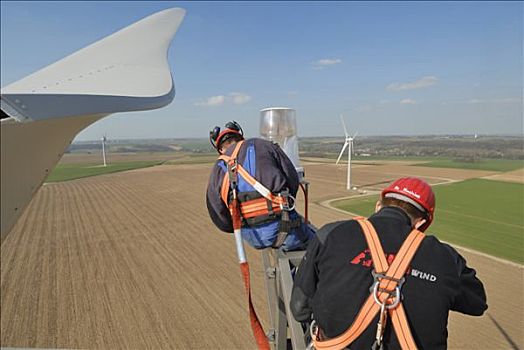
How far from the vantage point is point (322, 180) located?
37812 millimetres

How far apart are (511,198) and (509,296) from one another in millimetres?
18213

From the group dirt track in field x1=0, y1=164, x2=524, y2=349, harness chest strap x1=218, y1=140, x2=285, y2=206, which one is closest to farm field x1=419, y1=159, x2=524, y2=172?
dirt track in field x1=0, y1=164, x2=524, y2=349

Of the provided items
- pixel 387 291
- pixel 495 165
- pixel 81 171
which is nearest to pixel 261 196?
pixel 387 291

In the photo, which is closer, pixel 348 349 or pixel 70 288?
pixel 348 349

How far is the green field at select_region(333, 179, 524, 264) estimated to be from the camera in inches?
536

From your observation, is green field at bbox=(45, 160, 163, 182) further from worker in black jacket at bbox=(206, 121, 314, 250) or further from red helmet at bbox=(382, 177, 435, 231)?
red helmet at bbox=(382, 177, 435, 231)

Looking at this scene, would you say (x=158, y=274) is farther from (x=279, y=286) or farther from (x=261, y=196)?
(x=261, y=196)

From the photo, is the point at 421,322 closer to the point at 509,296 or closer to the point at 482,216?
the point at 509,296

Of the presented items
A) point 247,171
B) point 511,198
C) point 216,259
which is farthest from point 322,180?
point 247,171

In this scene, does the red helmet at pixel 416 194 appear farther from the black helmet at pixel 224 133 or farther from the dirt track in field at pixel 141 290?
the dirt track in field at pixel 141 290

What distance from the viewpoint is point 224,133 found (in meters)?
3.30

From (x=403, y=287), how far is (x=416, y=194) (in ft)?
1.90

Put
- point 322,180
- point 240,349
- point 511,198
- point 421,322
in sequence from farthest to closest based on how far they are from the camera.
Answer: point 322,180, point 511,198, point 240,349, point 421,322

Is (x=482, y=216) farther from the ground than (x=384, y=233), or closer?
closer
